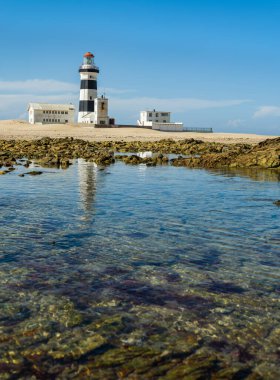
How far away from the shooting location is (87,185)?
21.6 m

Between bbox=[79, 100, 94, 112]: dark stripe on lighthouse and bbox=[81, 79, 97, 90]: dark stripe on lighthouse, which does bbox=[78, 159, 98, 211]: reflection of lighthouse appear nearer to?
bbox=[79, 100, 94, 112]: dark stripe on lighthouse

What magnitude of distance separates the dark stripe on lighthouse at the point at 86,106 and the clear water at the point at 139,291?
87532 mm

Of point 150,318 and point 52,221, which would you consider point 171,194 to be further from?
point 150,318

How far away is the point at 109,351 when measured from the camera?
19.4ft

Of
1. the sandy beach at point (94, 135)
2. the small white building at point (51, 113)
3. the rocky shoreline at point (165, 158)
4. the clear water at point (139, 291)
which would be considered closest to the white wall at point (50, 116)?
the small white building at point (51, 113)

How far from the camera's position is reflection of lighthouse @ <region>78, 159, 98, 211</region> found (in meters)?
16.9

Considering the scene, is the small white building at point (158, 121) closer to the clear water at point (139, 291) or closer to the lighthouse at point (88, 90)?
the lighthouse at point (88, 90)

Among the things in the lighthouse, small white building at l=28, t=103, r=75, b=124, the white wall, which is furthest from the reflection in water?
small white building at l=28, t=103, r=75, b=124

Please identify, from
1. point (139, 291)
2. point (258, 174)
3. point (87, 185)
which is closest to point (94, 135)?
point (258, 174)

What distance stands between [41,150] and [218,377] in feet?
129

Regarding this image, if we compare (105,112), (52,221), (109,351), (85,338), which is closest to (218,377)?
(109,351)

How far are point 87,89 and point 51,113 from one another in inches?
426

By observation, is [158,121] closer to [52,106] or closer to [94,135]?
[52,106]

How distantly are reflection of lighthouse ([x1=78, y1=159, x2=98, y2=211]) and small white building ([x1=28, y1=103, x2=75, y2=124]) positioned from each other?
76.3 m
